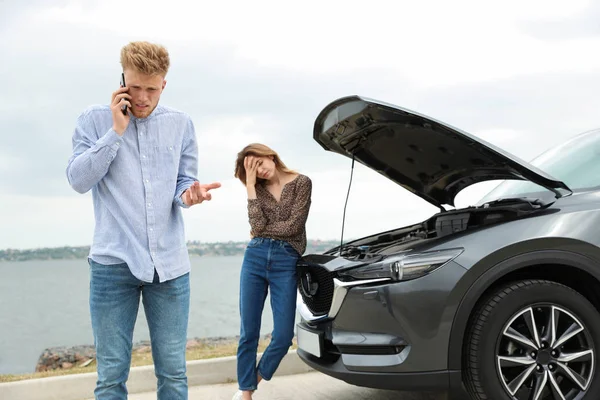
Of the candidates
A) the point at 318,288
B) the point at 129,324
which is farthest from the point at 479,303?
the point at 129,324

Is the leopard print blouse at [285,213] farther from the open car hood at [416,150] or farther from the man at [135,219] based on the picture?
the man at [135,219]

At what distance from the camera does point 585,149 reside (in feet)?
14.9

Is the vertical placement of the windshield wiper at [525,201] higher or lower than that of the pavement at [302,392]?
higher

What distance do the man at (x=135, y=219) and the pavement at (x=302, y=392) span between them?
2.26 m

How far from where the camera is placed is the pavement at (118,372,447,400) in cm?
472

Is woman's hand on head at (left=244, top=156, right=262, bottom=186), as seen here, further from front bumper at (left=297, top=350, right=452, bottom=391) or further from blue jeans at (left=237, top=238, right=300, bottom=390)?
front bumper at (left=297, top=350, right=452, bottom=391)

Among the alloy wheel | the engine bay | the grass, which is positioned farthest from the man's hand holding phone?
the grass

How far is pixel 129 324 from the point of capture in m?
2.65

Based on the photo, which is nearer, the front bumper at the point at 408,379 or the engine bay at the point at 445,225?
the front bumper at the point at 408,379

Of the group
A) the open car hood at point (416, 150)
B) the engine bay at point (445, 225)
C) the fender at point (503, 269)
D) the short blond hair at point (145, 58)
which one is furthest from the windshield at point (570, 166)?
the short blond hair at point (145, 58)

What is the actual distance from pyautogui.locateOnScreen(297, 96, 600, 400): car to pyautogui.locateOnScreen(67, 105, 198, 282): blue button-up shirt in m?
1.35

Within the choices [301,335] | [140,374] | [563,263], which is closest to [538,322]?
[563,263]

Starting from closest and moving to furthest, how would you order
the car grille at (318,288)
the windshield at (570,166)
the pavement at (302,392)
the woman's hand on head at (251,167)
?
the car grille at (318,288), the windshield at (570,166), the woman's hand on head at (251,167), the pavement at (302,392)

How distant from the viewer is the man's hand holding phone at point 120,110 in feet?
8.30
